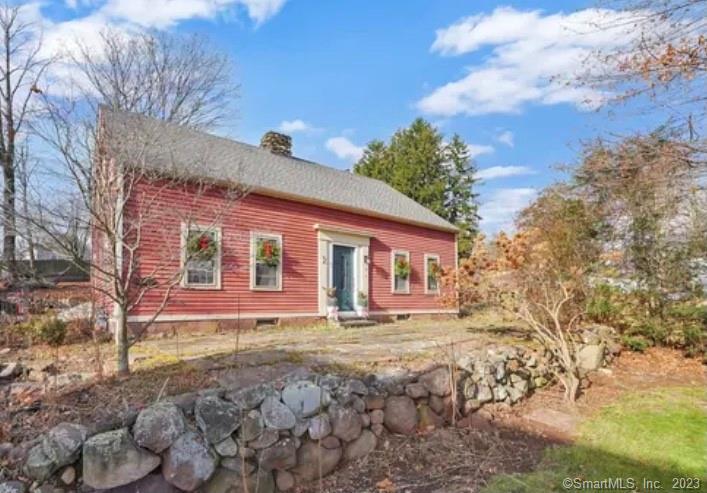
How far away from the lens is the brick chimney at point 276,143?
13781mm

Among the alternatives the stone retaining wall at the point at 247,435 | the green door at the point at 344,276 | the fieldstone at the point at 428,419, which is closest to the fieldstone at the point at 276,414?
the stone retaining wall at the point at 247,435

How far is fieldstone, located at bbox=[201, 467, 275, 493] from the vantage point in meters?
3.43

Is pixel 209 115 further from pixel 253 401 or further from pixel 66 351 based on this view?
pixel 253 401

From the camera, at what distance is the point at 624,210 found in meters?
7.94

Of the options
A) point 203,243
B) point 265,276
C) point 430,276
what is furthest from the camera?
point 430,276

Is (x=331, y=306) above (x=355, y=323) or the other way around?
above

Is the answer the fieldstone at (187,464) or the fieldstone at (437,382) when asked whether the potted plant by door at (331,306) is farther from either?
the fieldstone at (187,464)

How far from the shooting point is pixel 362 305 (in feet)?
40.0

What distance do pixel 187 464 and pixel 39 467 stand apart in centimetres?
95

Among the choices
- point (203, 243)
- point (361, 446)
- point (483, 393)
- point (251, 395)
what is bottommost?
point (361, 446)

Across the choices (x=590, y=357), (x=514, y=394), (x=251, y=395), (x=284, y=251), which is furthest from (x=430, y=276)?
(x=251, y=395)

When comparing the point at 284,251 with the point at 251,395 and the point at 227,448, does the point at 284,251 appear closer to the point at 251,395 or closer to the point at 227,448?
the point at 251,395

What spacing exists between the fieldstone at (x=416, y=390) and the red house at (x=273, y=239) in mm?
2889

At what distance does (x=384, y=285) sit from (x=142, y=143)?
8831 millimetres
